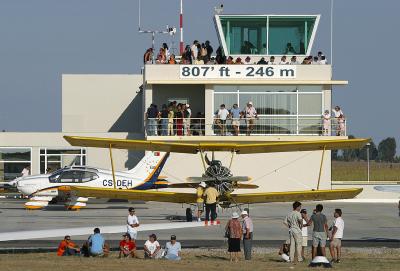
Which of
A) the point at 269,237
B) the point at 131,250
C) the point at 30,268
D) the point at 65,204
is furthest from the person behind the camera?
the point at 65,204

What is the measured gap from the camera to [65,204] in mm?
44719

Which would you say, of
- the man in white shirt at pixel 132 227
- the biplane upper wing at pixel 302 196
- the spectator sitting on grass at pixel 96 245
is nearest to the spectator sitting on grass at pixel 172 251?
the spectator sitting on grass at pixel 96 245

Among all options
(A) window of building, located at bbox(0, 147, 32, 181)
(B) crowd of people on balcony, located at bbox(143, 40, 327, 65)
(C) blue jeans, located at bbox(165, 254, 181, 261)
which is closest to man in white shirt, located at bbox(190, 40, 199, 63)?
(B) crowd of people on balcony, located at bbox(143, 40, 327, 65)

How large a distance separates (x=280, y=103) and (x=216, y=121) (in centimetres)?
342

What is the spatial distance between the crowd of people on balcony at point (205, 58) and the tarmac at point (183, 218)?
6946 millimetres

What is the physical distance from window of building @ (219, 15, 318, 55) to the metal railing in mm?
3516

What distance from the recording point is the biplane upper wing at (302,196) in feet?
111

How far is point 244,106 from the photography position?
51719 mm

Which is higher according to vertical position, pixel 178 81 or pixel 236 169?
pixel 178 81

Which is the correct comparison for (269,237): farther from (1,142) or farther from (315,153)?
(1,142)

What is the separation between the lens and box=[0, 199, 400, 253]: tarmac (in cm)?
3172

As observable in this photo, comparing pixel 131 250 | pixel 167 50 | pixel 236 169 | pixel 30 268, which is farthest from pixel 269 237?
pixel 167 50

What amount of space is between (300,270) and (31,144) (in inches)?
1256

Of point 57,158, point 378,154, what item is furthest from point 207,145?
point 378,154
